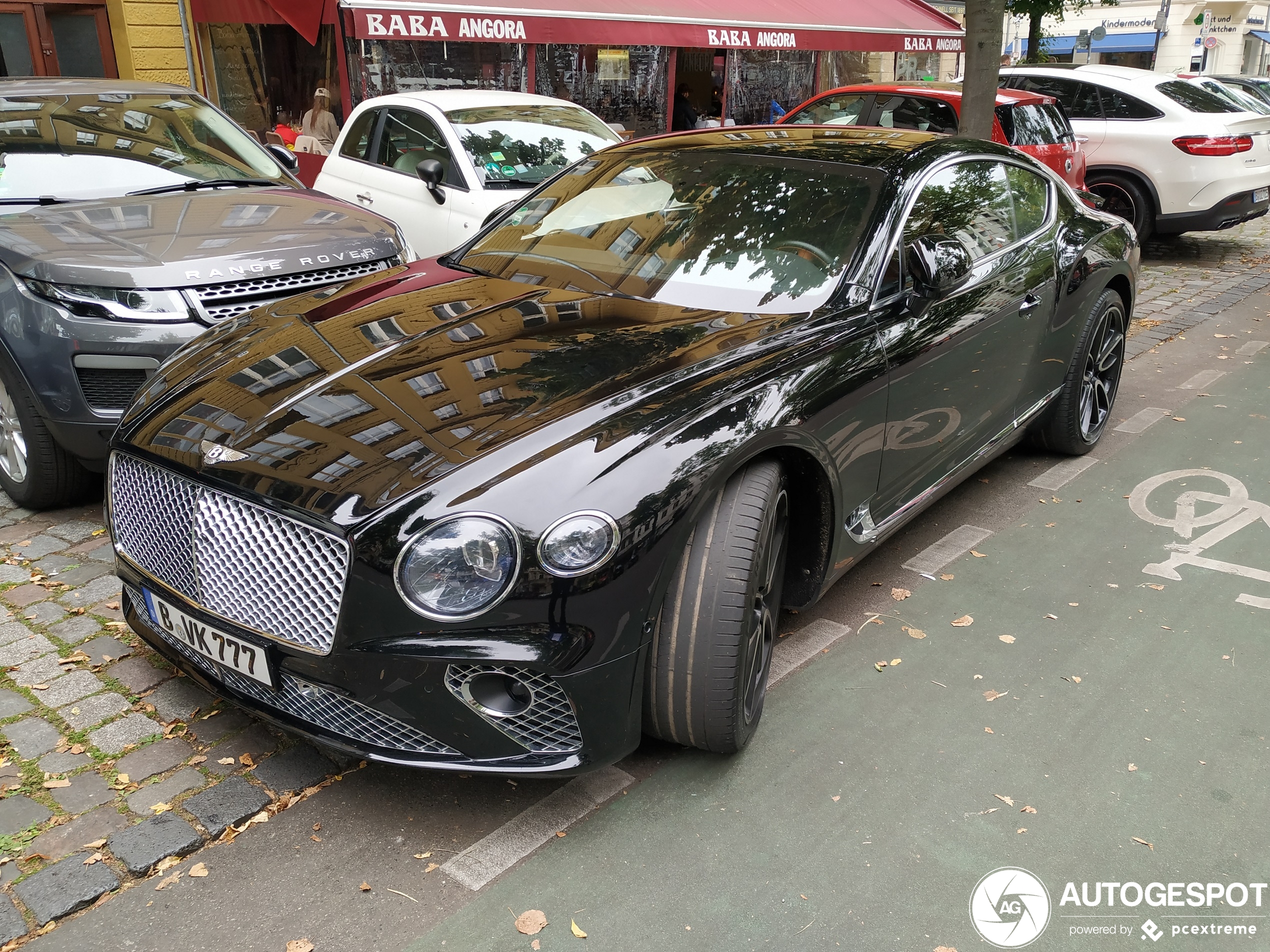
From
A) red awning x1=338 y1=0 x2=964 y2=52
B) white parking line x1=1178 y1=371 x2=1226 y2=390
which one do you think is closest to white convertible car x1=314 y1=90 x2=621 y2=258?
red awning x1=338 y1=0 x2=964 y2=52

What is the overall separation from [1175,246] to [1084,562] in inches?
371

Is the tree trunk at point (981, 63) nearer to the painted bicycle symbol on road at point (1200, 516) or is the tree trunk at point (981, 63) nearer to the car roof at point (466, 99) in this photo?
the car roof at point (466, 99)

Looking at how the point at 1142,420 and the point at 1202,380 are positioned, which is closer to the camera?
the point at 1142,420

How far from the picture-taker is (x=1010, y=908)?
8.23ft

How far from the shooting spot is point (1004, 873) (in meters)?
2.60

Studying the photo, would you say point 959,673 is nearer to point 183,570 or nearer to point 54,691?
point 183,570

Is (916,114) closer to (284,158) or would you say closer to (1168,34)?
(284,158)

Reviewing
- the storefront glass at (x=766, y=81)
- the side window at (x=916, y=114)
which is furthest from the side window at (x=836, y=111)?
the storefront glass at (x=766, y=81)

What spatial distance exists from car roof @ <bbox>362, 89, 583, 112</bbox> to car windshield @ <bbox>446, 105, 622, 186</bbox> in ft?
0.18

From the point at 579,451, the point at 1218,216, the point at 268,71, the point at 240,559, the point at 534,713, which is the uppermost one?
the point at 268,71

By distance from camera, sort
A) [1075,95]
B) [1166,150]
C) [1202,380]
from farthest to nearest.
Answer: [1075,95] < [1166,150] < [1202,380]

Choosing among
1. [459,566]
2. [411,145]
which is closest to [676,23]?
[411,145]

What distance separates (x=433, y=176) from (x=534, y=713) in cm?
534

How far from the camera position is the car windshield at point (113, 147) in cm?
512
